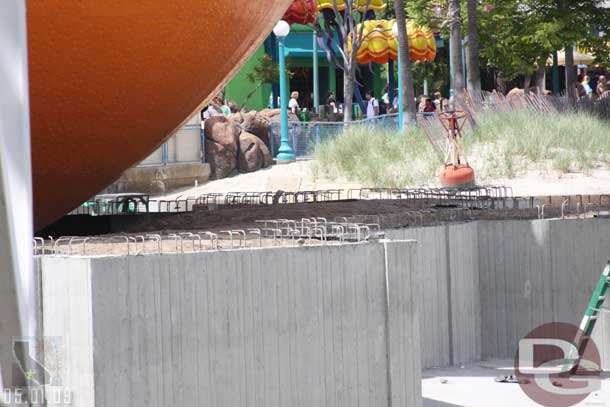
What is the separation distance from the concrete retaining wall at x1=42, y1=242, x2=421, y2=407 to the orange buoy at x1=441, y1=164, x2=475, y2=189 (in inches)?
457

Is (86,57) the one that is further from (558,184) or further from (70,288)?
(558,184)

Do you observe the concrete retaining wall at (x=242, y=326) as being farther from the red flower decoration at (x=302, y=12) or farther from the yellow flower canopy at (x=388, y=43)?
the yellow flower canopy at (x=388, y=43)

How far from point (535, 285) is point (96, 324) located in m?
6.64

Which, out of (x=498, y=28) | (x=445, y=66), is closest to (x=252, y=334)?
(x=498, y=28)

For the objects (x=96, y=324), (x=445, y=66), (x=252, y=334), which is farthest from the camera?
(x=445, y=66)

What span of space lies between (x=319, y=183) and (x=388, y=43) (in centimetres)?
1938

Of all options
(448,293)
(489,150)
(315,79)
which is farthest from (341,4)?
(448,293)

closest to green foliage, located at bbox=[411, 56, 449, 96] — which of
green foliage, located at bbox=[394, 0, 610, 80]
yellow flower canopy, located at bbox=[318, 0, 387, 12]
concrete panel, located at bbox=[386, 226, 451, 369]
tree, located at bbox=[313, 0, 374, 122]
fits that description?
tree, located at bbox=[313, 0, 374, 122]

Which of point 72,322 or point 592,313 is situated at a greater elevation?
point 72,322

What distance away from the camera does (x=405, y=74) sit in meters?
30.9

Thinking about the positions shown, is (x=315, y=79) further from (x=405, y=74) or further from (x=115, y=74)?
(x=115, y=74)

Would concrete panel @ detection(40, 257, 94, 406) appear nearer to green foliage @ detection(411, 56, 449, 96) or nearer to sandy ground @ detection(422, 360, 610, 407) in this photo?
sandy ground @ detection(422, 360, 610, 407)

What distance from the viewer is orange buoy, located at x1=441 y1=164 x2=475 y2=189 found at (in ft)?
69.0

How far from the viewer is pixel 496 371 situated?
12.4 metres
